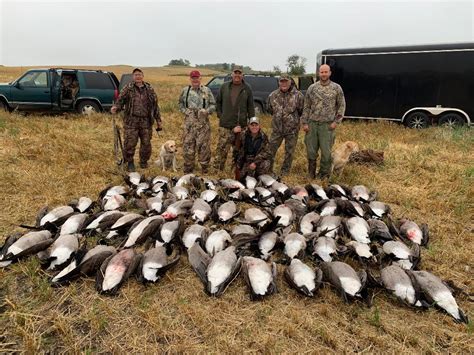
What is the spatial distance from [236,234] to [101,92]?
38.6ft

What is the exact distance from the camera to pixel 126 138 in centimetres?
743

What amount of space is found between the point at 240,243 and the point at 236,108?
12.4 ft

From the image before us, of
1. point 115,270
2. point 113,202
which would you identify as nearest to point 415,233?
point 115,270

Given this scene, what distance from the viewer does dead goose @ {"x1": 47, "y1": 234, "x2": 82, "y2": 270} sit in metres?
3.81

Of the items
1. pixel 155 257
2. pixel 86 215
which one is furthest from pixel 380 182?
pixel 86 215

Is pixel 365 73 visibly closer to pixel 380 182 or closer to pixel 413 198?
pixel 380 182

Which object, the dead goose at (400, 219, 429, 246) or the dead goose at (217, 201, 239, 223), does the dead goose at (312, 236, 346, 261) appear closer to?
the dead goose at (400, 219, 429, 246)

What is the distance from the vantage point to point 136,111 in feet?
24.0

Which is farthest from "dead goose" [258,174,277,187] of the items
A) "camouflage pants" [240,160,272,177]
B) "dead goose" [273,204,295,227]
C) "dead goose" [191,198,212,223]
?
"dead goose" [191,198,212,223]

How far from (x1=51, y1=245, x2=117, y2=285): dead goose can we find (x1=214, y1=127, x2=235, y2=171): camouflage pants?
13.1 feet

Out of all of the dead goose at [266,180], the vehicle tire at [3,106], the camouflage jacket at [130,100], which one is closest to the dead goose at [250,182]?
the dead goose at [266,180]

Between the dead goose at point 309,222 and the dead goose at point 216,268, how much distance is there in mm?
1239

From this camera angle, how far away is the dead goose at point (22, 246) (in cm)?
382

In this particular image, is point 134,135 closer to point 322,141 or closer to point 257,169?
point 257,169
